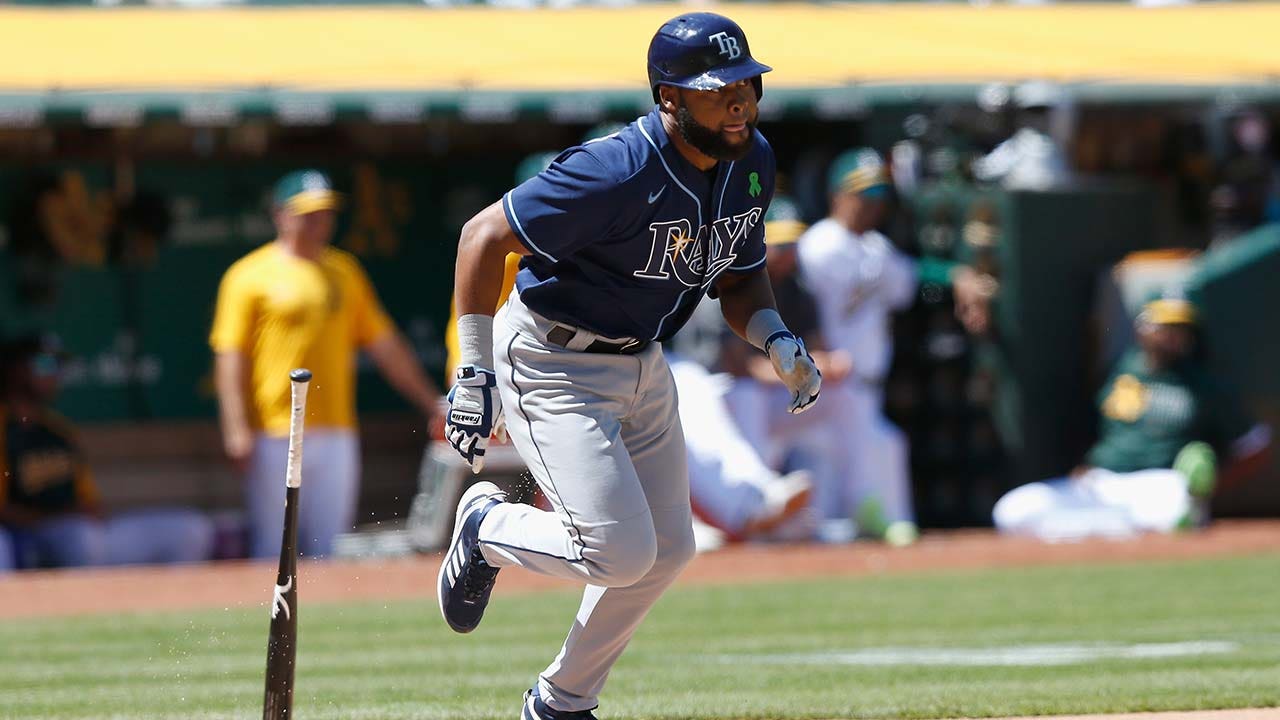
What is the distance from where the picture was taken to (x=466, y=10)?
13445mm

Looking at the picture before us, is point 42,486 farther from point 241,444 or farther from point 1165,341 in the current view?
point 1165,341

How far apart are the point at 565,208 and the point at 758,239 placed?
70 centimetres

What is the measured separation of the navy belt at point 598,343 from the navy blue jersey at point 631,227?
0.08ft

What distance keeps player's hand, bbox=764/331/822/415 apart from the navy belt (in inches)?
14.2

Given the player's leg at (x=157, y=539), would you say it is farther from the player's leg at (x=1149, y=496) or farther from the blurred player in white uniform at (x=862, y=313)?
the player's leg at (x=1149, y=496)

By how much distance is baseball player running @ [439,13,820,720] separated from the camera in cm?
456

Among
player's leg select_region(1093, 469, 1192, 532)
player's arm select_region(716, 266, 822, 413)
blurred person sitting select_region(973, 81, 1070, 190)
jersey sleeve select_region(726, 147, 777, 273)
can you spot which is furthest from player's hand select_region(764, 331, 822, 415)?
blurred person sitting select_region(973, 81, 1070, 190)

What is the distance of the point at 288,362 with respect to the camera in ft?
33.1

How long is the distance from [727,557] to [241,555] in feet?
8.98

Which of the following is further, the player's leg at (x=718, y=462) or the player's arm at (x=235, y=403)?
the player's leg at (x=718, y=462)

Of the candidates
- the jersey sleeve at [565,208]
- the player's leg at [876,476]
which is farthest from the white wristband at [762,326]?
the player's leg at [876,476]

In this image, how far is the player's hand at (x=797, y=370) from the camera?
193 inches

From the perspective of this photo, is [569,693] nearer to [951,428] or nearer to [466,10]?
[951,428]

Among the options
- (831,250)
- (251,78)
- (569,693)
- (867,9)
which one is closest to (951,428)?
(831,250)
